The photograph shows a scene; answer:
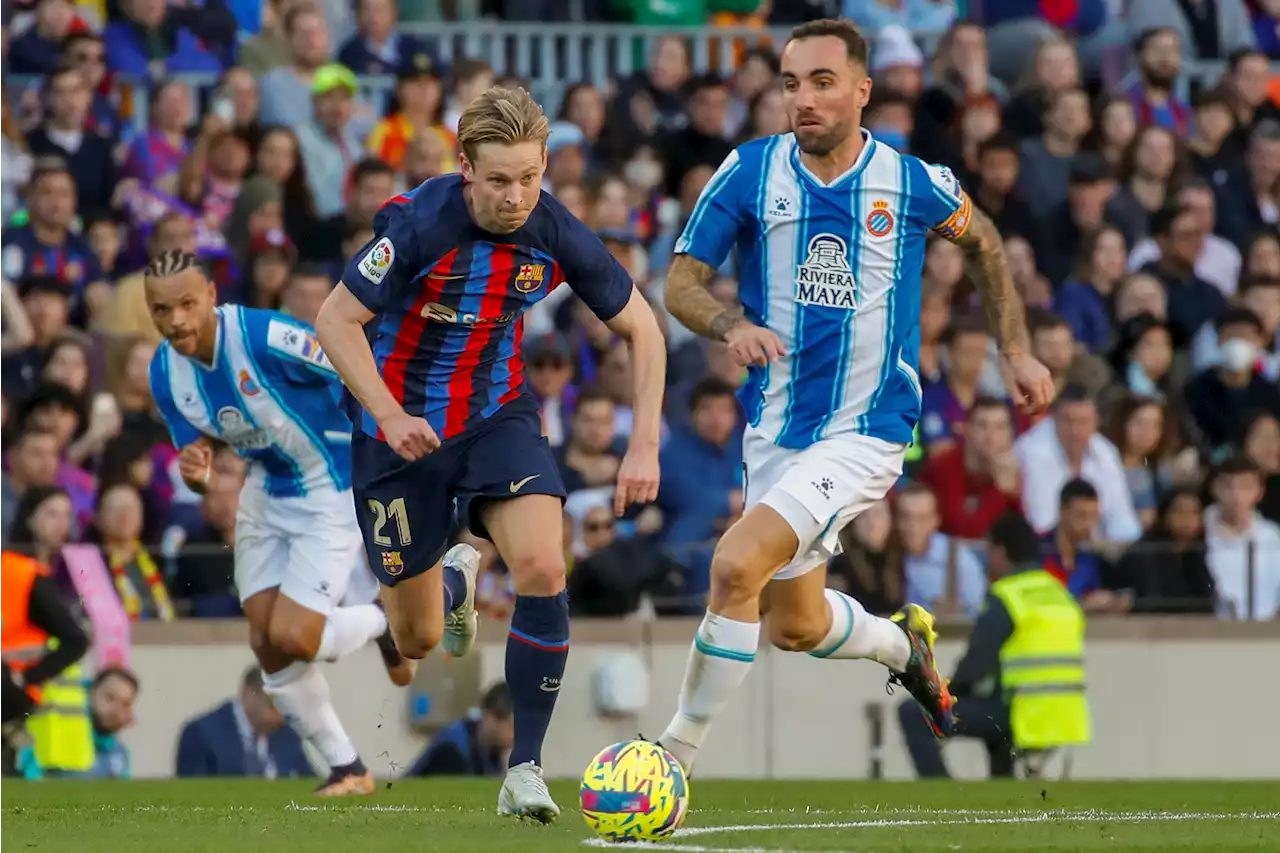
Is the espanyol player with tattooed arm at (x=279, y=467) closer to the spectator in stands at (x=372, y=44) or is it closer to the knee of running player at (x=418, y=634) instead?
the knee of running player at (x=418, y=634)

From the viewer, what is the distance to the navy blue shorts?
838cm

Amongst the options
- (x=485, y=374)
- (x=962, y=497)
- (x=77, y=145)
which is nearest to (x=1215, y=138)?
(x=962, y=497)

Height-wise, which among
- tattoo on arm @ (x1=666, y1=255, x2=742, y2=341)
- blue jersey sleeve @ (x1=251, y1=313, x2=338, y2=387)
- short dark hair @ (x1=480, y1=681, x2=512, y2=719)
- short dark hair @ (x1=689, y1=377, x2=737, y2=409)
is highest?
tattoo on arm @ (x1=666, y1=255, x2=742, y2=341)

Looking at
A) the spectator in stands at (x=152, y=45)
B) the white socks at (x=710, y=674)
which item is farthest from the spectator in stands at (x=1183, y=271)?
the white socks at (x=710, y=674)

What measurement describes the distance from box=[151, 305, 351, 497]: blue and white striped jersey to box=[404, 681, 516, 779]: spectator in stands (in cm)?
323

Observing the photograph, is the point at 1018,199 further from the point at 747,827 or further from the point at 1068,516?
the point at 747,827

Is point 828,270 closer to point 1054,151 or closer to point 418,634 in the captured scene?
point 418,634

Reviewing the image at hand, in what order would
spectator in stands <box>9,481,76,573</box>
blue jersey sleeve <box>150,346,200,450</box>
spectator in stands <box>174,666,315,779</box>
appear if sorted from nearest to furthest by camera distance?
blue jersey sleeve <box>150,346,200,450</box> < spectator in stands <box>9,481,76,573</box> < spectator in stands <box>174,666,315,779</box>

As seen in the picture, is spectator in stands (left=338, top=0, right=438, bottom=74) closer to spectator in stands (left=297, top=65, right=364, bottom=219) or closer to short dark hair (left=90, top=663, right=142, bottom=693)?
spectator in stands (left=297, top=65, right=364, bottom=219)

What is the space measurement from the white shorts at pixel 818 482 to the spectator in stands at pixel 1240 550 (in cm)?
544

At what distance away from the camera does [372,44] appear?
17203 millimetres

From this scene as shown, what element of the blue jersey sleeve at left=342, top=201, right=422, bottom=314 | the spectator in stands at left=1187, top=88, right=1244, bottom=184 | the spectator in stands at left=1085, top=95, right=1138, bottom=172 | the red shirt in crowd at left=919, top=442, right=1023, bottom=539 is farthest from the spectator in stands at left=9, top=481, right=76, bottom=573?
the spectator in stands at left=1187, top=88, right=1244, bottom=184

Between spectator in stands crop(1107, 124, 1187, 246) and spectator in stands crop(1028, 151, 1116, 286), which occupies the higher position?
spectator in stands crop(1107, 124, 1187, 246)

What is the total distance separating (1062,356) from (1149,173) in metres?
2.86
